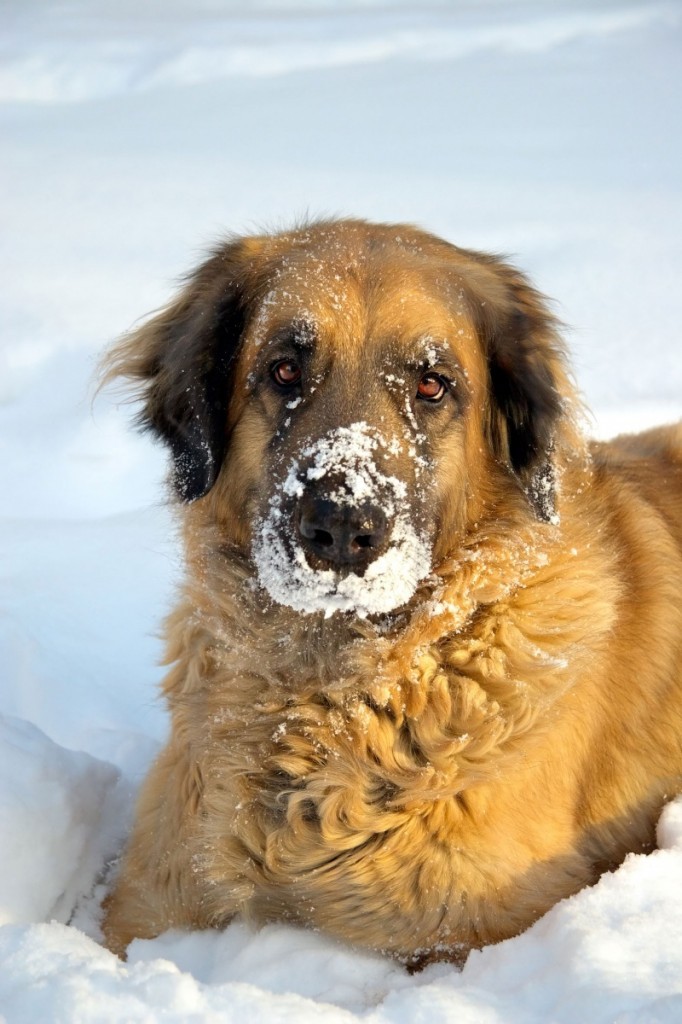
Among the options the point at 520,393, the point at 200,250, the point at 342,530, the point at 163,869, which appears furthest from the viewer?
the point at 200,250

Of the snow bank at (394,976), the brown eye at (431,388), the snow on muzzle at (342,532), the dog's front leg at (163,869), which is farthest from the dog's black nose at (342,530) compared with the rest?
the snow bank at (394,976)

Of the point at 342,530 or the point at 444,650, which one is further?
the point at 444,650

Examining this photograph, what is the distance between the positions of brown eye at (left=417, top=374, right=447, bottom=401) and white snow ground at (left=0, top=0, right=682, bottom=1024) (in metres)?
1.03

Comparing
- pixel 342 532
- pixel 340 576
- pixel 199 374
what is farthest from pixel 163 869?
pixel 199 374

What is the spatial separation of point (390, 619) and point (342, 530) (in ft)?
1.72

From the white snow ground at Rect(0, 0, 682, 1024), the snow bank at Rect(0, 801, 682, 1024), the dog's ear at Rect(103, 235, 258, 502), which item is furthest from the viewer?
the dog's ear at Rect(103, 235, 258, 502)

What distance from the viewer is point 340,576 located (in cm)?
275

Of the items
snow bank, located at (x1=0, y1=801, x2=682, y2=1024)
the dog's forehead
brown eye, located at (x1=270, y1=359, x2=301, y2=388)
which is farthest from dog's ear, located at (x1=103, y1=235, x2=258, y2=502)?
snow bank, located at (x1=0, y1=801, x2=682, y2=1024)

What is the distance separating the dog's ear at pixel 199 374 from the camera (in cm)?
325

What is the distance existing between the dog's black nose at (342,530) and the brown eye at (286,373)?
1.63 feet

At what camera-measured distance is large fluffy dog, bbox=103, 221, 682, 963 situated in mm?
2840

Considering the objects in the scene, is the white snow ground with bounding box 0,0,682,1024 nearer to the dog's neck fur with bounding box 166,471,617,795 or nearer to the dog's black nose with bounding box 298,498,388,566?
the dog's neck fur with bounding box 166,471,617,795

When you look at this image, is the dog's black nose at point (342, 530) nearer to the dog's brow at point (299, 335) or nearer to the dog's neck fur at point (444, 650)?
the dog's neck fur at point (444, 650)

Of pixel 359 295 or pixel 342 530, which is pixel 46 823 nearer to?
pixel 342 530
